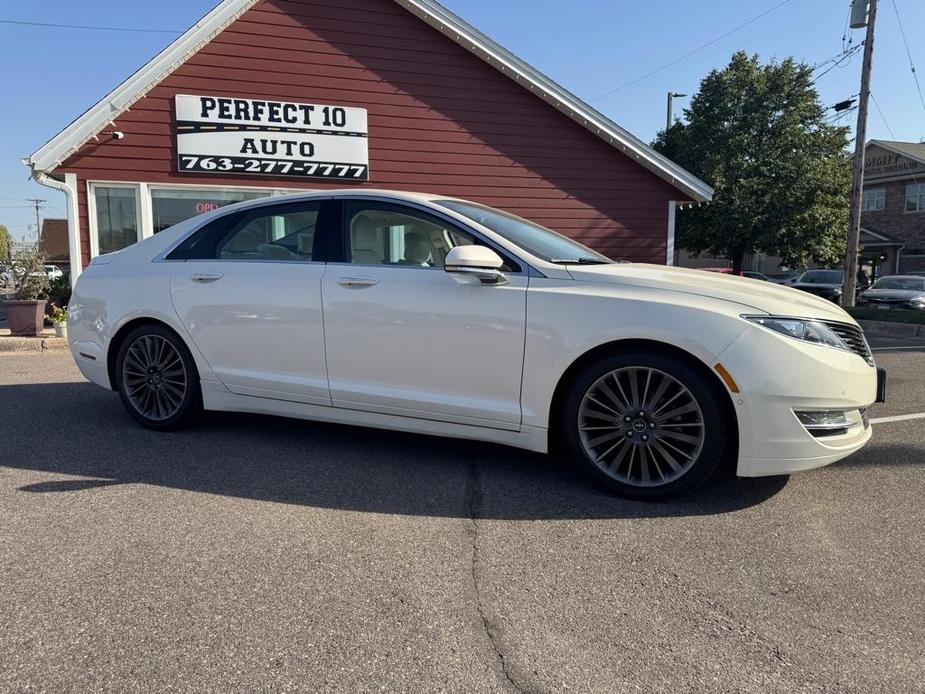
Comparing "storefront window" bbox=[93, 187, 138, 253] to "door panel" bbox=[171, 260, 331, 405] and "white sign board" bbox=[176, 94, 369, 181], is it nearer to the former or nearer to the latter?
"white sign board" bbox=[176, 94, 369, 181]

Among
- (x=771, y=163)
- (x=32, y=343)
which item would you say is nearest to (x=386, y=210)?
(x=32, y=343)

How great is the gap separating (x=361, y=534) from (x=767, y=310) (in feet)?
7.17

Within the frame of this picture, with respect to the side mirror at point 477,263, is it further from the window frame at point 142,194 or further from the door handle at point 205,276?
the window frame at point 142,194

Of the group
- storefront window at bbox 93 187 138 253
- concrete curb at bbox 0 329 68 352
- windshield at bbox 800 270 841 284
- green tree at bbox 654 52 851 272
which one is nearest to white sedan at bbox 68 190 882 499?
concrete curb at bbox 0 329 68 352

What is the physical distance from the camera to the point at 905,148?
34.3 m

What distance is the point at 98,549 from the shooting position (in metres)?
2.84

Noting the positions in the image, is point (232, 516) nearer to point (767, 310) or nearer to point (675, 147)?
point (767, 310)

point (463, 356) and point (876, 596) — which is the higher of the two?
point (463, 356)

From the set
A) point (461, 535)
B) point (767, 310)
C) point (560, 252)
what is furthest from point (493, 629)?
point (560, 252)

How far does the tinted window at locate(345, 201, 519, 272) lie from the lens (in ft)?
12.9

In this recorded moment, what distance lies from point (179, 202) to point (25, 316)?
2.80m

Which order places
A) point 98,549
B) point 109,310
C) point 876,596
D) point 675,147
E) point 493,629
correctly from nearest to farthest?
point 493,629 → point 876,596 → point 98,549 → point 109,310 → point 675,147

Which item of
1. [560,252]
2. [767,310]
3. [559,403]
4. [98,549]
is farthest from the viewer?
[560,252]

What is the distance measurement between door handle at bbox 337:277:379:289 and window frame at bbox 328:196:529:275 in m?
0.10
